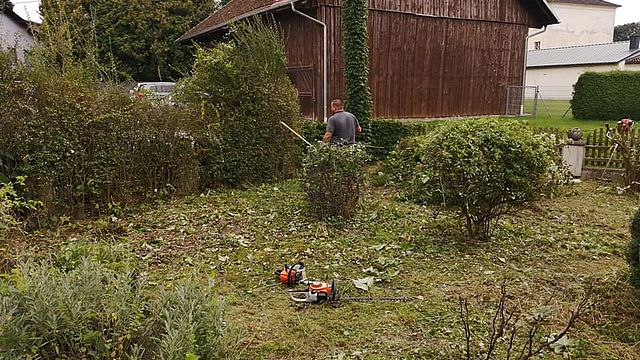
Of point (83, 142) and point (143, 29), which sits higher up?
point (143, 29)

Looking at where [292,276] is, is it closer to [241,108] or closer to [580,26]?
[241,108]

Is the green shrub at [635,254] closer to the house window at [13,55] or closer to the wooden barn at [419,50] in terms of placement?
the house window at [13,55]

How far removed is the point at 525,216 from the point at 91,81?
670 cm

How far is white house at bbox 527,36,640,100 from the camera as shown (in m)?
29.8

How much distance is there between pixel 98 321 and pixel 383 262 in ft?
10.3

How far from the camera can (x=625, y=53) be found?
1210 inches

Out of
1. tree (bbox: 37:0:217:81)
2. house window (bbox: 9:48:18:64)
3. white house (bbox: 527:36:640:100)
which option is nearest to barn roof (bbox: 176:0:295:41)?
tree (bbox: 37:0:217:81)

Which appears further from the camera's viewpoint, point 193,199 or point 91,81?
point 193,199

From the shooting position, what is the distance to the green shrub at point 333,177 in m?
6.62

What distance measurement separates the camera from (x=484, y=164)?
17.2ft

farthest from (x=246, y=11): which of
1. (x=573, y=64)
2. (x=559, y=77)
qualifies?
(x=559, y=77)

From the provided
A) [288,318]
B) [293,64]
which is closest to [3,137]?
[288,318]

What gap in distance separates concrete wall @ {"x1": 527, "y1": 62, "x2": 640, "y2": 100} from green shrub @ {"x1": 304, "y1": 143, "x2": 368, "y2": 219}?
27921mm

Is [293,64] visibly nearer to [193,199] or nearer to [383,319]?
[193,199]
